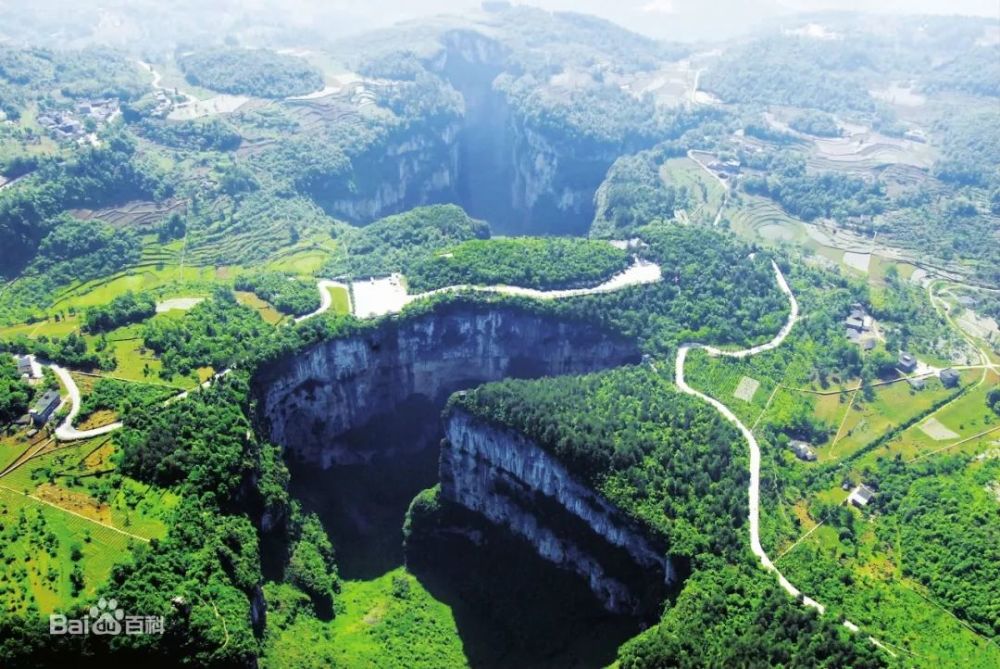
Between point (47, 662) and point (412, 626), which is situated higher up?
point (47, 662)

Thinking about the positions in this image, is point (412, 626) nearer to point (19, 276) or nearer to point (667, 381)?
point (667, 381)

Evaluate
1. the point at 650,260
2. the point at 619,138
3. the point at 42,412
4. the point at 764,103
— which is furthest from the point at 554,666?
the point at 764,103

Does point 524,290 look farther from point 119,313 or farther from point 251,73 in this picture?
point 251,73

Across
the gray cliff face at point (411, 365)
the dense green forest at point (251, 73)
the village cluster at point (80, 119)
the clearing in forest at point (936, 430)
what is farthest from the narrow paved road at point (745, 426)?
the dense green forest at point (251, 73)

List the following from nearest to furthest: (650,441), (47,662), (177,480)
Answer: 1. (47,662)
2. (177,480)
3. (650,441)

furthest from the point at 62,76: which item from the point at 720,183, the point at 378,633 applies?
the point at 378,633

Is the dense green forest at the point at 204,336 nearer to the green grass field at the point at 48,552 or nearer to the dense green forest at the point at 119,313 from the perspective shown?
the dense green forest at the point at 119,313
